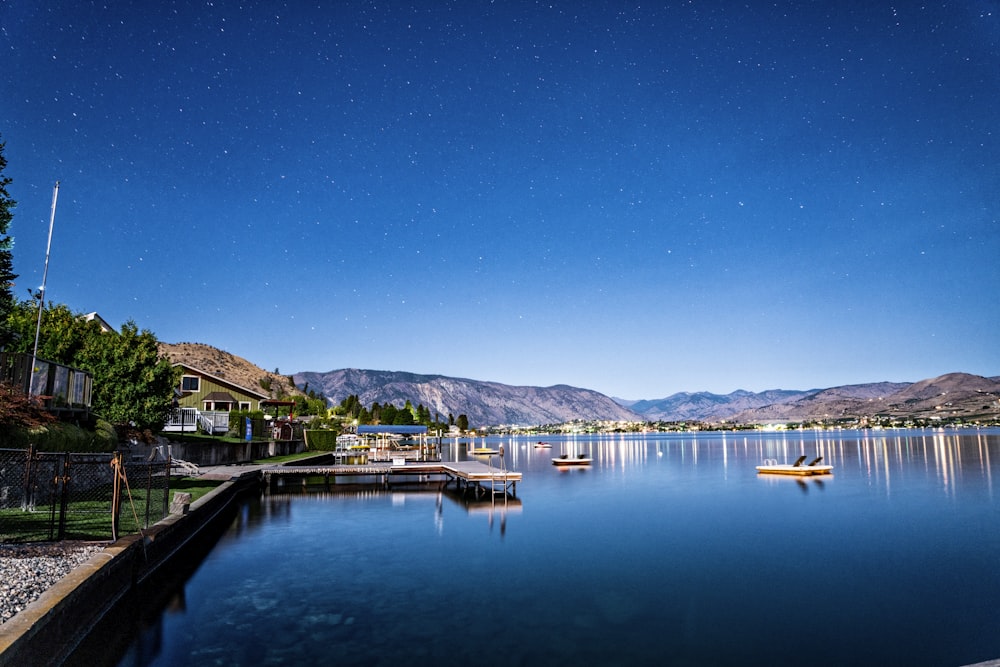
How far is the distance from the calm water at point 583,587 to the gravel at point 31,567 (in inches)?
88.0

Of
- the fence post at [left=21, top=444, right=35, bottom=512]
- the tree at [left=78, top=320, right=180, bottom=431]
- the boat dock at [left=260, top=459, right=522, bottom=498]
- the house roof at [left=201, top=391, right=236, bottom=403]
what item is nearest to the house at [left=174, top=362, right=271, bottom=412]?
the house roof at [left=201, top=391, right=236, bottom=403]

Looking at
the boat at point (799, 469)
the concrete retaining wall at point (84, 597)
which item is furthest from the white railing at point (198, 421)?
the boat at point (799, 469)

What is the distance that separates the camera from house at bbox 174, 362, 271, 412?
203 feet

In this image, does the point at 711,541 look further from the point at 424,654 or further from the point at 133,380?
the point at 133,380

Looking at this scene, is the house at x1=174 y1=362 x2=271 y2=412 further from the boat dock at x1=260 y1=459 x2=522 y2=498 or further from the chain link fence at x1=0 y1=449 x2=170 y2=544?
the chain link fence at x1=0 y1=449 x2=170 y2=544

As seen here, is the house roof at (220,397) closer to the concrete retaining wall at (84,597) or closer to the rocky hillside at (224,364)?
the concrete retaining wall at (84,597)

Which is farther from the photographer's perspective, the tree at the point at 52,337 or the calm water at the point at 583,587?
the tree at the point at 52,337

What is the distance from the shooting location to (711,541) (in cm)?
3002

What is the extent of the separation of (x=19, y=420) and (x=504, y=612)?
15346 millimetres

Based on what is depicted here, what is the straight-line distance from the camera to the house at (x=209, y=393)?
203 feet

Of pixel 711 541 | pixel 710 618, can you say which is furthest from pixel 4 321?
pixel 711 541

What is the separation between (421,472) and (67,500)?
3271 centimetres

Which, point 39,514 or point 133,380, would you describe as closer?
point 39,514

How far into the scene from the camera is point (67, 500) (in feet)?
63.9
